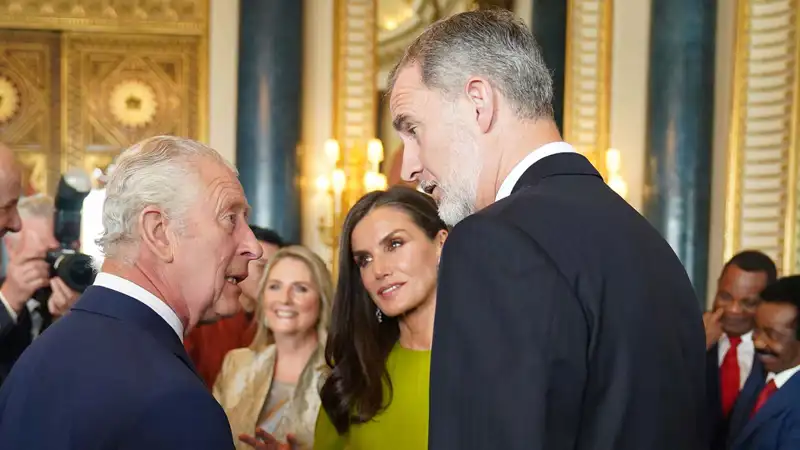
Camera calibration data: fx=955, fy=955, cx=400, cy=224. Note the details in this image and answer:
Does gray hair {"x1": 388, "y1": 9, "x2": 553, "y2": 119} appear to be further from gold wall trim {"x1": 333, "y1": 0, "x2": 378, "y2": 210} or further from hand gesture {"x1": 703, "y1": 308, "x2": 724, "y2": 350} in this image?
gold wall trim {"x1": 333, "y1": 0, "x2": 378, "y2": 210}

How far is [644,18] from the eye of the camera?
8.47 metres

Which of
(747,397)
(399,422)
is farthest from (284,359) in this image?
(747,397)

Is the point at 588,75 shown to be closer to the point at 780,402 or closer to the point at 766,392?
the point at 766,392

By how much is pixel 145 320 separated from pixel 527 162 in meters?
0.78

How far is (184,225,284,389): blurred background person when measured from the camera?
462 cm

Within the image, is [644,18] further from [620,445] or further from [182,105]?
[620,445]

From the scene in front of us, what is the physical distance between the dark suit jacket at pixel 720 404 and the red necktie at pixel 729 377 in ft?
0.23

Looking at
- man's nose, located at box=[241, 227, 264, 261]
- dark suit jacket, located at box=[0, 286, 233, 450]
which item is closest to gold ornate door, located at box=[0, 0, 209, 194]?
man's nose, located at box=[241, 227, 264, 261]

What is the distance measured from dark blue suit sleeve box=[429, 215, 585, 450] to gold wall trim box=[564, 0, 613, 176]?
23.7 ft

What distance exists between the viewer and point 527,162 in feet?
5.52

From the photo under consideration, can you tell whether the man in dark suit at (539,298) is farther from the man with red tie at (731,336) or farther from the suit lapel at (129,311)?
the man with red tie at (731,336)

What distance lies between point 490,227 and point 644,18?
751 centimetres

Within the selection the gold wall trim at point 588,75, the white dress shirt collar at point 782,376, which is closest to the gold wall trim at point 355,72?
the gold wall trim at point 588,75

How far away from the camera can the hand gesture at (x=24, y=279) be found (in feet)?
12.0
